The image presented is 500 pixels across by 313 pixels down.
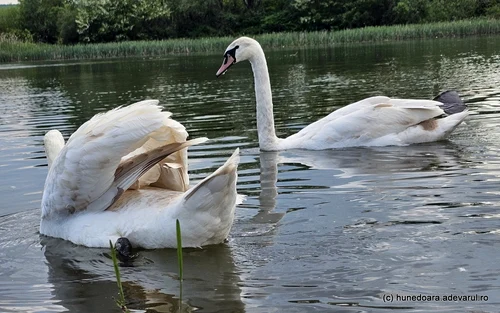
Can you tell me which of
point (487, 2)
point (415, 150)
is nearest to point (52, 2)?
point (487, 2)

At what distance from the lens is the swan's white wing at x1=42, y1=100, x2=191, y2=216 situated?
15.3 feet

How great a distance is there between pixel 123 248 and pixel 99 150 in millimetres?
654

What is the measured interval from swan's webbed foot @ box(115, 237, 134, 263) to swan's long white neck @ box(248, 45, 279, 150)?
433cm

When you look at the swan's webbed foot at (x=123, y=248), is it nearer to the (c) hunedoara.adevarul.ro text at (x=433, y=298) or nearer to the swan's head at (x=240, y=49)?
the (c) hunedoara.adevarul.ro text at (x=433, y=298)

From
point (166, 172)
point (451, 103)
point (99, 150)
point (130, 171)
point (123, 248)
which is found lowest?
point (123, 248)

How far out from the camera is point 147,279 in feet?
15.2

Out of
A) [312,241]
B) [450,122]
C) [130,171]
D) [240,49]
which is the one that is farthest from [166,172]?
[450,122]

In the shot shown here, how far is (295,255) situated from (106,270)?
47.5 inches

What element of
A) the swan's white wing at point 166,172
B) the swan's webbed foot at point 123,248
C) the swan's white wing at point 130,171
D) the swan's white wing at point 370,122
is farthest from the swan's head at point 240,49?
the swan's webbed foot at point 123,248

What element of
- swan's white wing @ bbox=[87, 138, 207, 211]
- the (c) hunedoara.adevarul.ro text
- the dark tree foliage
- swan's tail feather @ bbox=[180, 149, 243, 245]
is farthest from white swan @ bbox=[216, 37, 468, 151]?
the dark tree foliage

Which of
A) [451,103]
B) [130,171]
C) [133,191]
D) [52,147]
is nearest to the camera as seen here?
[130,171]

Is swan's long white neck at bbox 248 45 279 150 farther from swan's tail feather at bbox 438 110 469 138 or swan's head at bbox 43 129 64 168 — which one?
swan's head at bbox 43 129 64 168

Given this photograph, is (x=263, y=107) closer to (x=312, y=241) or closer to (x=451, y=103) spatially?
(x=451, y=103)

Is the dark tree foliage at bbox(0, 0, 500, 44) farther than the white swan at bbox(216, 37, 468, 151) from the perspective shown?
Yes
